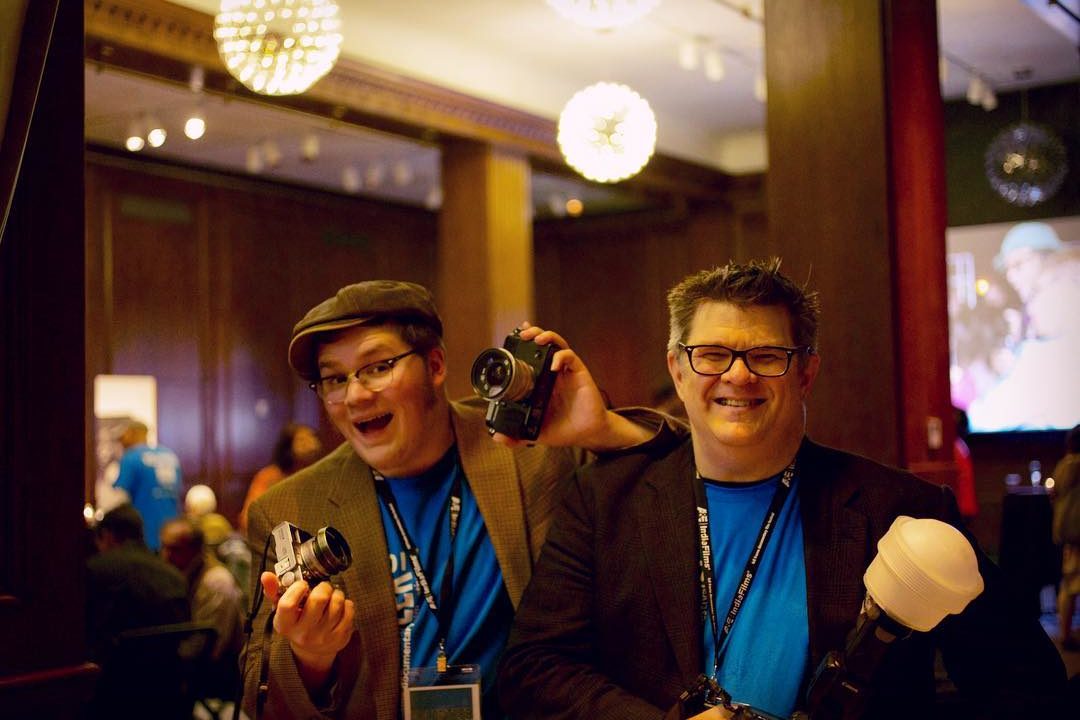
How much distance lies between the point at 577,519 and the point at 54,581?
0.85 meters

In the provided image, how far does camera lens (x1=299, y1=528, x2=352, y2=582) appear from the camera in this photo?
176 cm

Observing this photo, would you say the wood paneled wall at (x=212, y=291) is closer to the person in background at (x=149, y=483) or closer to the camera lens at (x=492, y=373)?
the person in background at (x=149, y=483)

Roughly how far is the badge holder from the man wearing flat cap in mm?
94

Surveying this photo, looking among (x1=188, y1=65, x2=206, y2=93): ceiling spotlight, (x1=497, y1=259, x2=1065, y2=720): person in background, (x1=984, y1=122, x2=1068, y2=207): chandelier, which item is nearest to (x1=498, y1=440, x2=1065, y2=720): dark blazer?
(x1=497, y1=259, x2=1065, y2=720): person in background

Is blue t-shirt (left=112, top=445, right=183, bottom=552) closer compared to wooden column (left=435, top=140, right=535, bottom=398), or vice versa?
blue t-shirt (left=112, top=445, right=183, bottom=552)

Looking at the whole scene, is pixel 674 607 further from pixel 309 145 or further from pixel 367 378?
pixel 309 145

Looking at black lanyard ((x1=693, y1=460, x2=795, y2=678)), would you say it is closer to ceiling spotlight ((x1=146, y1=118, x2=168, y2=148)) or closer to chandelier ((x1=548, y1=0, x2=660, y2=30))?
chandelier ((x1=548, y1=0, x2=660, y2=30))

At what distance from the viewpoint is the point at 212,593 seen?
530cm

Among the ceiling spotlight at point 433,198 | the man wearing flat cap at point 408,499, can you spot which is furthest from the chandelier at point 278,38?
the ceiling spotlight at point 433,198

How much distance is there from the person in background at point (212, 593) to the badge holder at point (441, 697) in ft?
10.4

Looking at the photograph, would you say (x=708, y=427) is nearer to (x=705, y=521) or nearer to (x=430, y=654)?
(x=705, y=521)

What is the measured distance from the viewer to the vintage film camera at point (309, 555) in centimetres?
176

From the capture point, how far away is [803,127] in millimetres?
3510

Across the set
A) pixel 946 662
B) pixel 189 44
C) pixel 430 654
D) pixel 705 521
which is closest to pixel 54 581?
pixel 430 654
